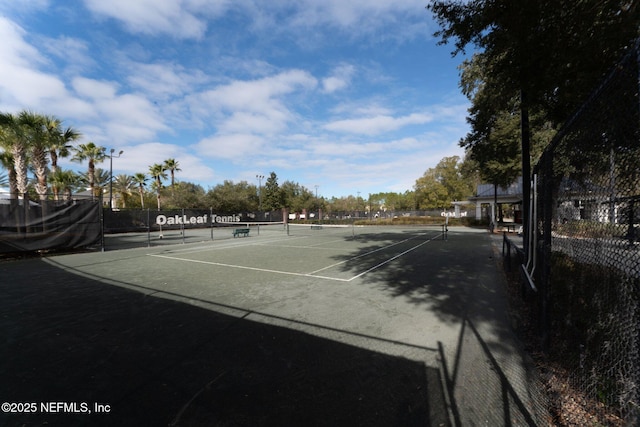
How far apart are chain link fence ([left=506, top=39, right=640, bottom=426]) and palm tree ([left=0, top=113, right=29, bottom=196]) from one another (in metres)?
21.7

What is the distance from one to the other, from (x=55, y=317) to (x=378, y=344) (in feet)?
19.2

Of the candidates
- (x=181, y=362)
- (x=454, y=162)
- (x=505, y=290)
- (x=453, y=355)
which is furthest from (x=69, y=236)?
(x=454, y=162)

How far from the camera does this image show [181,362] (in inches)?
139

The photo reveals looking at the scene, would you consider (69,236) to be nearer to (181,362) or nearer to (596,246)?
(181,362)

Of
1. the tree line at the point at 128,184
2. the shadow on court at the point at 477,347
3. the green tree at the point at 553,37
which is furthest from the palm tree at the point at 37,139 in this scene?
the green tree at the point at 553,37

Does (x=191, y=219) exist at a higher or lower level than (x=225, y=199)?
lower

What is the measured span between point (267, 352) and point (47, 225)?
1568 centimetres

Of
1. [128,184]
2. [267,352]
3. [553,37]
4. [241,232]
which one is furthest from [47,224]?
[128,184]

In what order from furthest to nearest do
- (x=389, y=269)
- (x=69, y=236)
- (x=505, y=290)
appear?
(x=69, y=236), (x=389, y=269), (x=505, y=290)

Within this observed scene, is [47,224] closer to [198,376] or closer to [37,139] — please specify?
[37,139]

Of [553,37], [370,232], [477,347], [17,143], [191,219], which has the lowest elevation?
[370,232]

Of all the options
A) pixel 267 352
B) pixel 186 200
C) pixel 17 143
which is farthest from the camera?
pixel 186 200

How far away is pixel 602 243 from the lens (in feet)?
8.75

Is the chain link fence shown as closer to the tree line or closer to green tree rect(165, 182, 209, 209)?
the tree line
